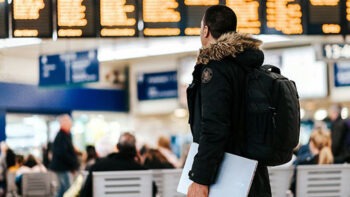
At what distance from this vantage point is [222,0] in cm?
972

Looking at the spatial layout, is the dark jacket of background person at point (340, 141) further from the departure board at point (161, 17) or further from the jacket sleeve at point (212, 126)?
the jacket sleeve at point (212, 126)

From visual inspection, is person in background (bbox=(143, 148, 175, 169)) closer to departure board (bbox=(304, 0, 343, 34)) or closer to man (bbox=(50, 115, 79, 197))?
man (bbox=(50, 115, 79, 197))

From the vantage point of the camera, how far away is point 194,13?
9625 millimetres

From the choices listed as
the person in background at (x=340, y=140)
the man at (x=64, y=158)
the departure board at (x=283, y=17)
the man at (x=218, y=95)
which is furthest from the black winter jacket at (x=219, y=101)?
the man at (x=64, y=158)

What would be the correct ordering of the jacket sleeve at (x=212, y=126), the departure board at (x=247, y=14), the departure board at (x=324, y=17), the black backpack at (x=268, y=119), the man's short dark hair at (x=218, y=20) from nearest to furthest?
1. the jacket sleeve at (x=212, y=126)
2. the black backpack at (x=268, y=119)
3. the man's short dark hair at (x=218, y=20)
4. the departure board at (x=247, y=14)
5. the departure board at (x=324, y=17)

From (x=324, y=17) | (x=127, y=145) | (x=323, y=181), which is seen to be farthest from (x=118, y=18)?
(x=323, y=181)

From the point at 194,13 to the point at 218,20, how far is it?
5.54 m

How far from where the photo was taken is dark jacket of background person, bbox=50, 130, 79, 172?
48.2ft

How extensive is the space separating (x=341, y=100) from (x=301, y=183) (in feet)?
48.7

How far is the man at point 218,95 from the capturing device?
151 inches

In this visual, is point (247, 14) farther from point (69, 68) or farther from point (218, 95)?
point (69, 68)

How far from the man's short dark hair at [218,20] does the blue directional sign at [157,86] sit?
1988 centimetres

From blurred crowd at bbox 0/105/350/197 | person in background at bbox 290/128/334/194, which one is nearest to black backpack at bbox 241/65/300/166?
blurred crowd at bbox 0/105/350/197

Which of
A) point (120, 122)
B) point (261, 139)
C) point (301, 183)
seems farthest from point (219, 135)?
point (120, 122)
